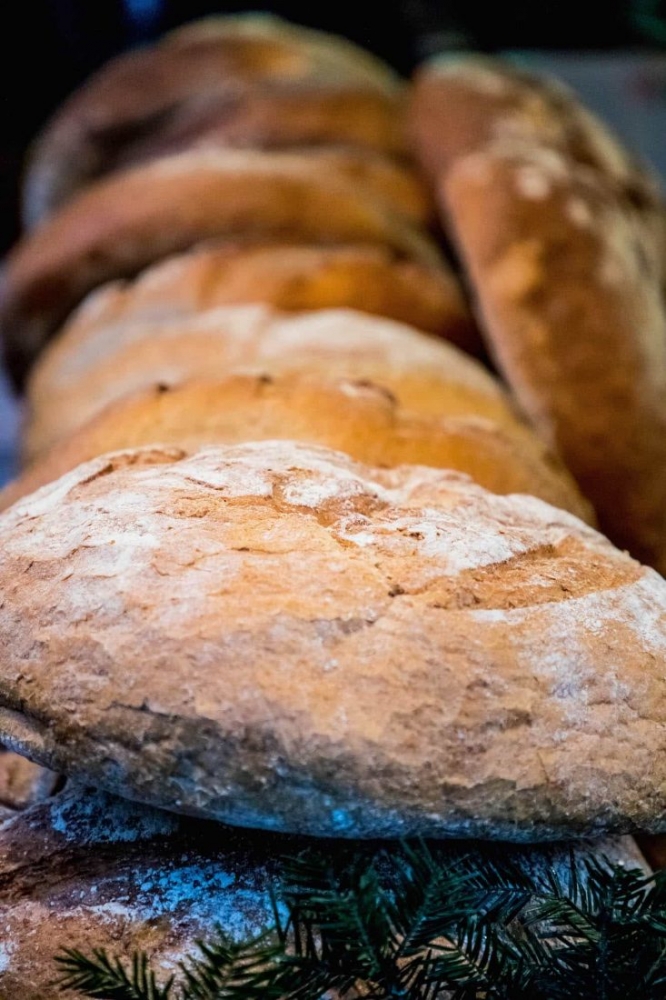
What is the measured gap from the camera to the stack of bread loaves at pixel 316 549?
898 millimetres

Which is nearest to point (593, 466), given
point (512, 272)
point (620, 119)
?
point (512, 272)

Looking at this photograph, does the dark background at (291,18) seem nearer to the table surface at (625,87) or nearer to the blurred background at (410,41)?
the blurred background at (410,41)

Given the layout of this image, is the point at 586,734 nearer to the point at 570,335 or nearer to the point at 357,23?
the point at 570,335

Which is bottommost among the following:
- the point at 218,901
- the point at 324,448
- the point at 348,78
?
the point at 218,901

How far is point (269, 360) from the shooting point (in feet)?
5.70

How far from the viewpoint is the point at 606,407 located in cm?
200

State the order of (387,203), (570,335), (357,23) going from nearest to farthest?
(570,335) → (387,203) → (357,23)

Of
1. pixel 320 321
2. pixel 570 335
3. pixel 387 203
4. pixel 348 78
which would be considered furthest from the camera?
pixel 348 78

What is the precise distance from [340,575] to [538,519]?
1.35 ft

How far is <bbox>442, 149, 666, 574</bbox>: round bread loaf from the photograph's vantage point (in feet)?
6.48

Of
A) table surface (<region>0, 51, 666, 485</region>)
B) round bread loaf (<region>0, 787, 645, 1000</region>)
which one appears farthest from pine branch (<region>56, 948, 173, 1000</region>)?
table surface (<region>0, 51, 666, 485</region>)

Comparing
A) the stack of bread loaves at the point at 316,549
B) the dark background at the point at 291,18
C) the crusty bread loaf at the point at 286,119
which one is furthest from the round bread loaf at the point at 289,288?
the dark background at the point at 291,18

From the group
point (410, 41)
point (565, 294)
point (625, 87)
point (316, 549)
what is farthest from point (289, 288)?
point (625, 87)

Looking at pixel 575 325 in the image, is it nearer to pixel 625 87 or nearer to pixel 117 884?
pixel 117 884
